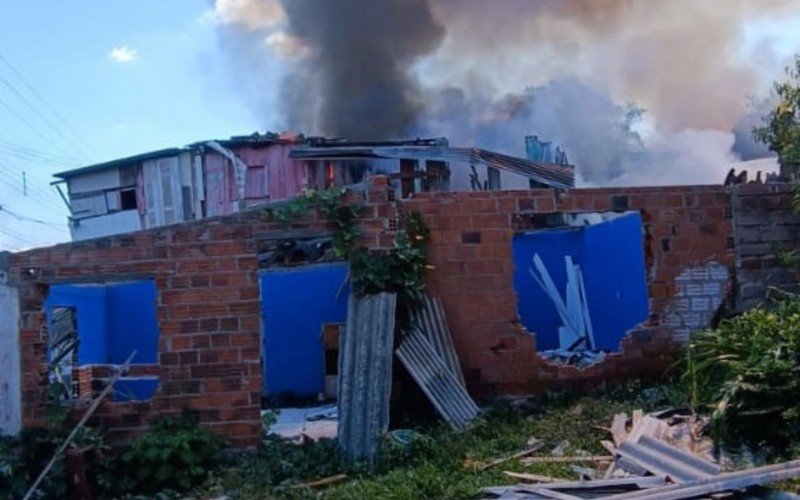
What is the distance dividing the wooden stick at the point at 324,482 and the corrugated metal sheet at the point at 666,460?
2204mm

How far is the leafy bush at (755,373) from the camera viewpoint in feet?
20.9

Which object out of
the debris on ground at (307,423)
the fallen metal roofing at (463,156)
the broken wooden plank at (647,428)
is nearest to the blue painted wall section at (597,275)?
the fallen metal roofing at (463,156)

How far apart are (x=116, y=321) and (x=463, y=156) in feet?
24.9

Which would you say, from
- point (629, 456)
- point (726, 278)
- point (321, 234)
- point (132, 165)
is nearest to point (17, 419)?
point (321, 234)

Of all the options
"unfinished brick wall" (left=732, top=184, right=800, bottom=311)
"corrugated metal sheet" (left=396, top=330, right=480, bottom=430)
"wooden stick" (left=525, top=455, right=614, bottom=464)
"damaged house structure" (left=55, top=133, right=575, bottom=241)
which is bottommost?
"wooden stick" (left=525, top=455, right=614, bottom=464)

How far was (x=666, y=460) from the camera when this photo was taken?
20.0 ft

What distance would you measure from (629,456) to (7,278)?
5596mm

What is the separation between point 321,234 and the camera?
8.22 m

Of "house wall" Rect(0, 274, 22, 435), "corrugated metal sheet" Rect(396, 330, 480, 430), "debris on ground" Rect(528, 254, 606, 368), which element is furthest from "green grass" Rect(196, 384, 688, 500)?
"debris on ground" Rect(528, 254, 606, 368)

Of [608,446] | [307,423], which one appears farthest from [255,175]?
[608,446]

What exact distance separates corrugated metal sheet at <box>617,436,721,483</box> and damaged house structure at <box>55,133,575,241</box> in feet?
35.6

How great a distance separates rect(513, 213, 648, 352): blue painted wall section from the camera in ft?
38.1

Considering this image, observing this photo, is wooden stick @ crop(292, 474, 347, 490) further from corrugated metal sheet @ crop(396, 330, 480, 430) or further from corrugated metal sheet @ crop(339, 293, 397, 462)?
corrugated metal sheet @ crop(396, 330, 480, 430)

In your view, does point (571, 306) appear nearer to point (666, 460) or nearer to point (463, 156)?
point (463, 156)
